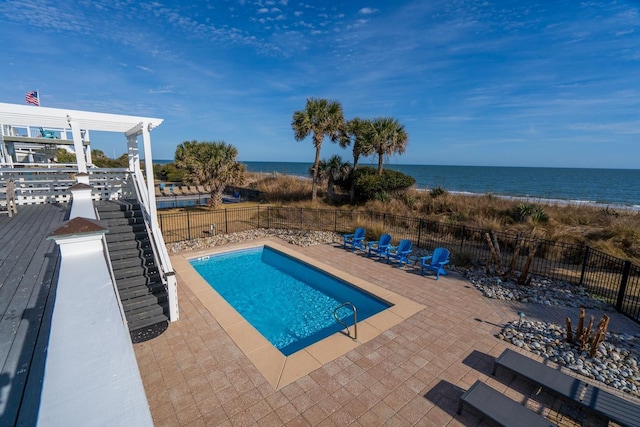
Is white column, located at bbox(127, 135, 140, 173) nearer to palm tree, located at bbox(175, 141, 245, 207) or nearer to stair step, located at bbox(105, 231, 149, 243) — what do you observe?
stair step, located at bbox(105, 231, 149, 243)

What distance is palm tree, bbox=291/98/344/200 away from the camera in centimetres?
1916

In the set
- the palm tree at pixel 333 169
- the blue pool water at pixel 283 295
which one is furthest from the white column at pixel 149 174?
the palm tree at pixel 333 169

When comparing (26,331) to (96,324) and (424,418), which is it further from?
(424,418)

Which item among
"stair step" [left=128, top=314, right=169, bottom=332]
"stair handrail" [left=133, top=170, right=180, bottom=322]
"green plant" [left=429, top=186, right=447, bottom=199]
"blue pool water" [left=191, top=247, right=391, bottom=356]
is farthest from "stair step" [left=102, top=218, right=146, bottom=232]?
"green plant" [left=429, top=186, right=447, bottom=199]

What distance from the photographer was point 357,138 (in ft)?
66.5

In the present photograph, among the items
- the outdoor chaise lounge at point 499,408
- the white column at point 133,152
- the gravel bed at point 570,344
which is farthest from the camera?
the white column at point 133,152

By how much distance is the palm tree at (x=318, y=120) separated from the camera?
19156 mm

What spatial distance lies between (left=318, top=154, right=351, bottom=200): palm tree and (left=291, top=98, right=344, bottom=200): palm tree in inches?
88.7

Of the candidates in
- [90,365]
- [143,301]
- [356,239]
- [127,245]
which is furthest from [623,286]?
[127,245]

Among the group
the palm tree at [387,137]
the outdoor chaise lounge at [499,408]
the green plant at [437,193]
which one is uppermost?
the palm tree at [387,137]

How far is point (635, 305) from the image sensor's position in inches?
287

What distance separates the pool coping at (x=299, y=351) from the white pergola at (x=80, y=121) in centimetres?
257

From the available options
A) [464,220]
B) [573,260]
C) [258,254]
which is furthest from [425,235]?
[258,254]

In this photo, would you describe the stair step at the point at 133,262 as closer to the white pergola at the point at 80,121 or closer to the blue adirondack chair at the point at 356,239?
the white pergola at the point at 80,121
